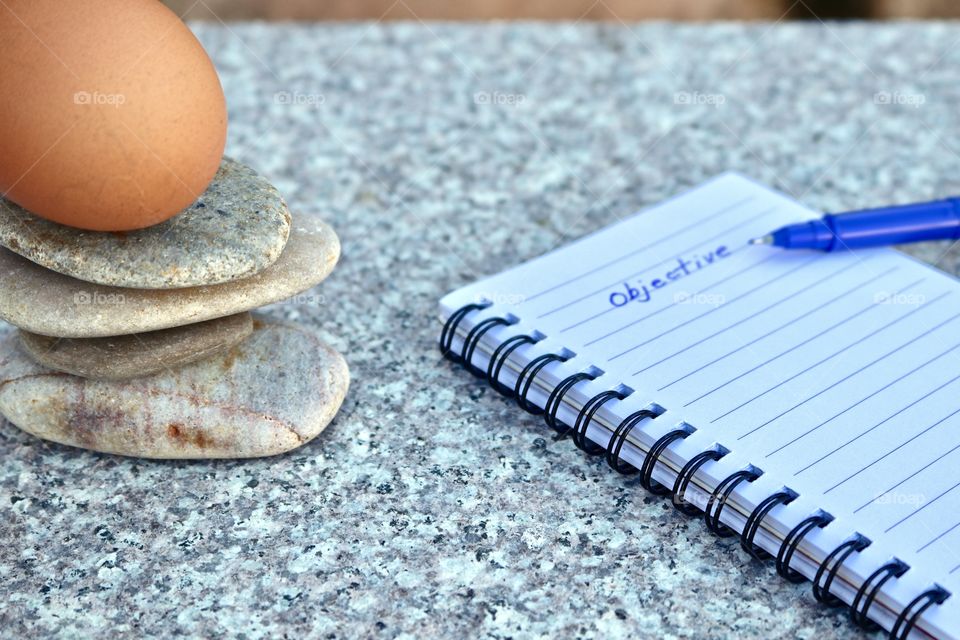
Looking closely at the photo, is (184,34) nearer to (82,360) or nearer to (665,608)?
(82,360)

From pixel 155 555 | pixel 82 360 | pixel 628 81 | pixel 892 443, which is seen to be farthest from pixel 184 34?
pixel 628 81

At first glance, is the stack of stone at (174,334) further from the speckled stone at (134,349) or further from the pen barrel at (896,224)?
the pen barrel at (896,224)

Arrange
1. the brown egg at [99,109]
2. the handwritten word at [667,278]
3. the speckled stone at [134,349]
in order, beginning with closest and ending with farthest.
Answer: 1. the brown egg at [99,109]
2. the speckled stone at [134,349]
3. the handwritten word at [667,278]

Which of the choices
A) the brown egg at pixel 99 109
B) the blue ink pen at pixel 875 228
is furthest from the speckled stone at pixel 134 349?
the blue ink pen at pixel 875 228

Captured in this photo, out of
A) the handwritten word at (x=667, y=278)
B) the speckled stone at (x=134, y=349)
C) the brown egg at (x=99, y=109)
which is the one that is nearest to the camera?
the brown egg at (x=99, y=109)

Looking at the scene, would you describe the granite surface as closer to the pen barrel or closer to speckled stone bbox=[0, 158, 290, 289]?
the pen barrel

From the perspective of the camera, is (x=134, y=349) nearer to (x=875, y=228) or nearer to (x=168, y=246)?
(x=168, y=246)

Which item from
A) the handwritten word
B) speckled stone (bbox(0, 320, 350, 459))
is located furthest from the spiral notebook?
speckled stone (bbox(0, 320, 350, 459))

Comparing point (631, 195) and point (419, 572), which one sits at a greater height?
point (631, 195)
